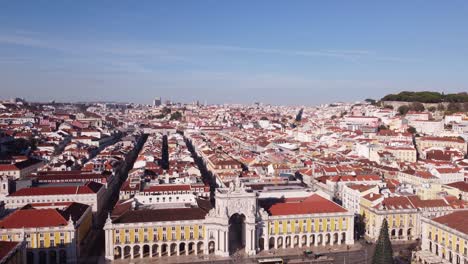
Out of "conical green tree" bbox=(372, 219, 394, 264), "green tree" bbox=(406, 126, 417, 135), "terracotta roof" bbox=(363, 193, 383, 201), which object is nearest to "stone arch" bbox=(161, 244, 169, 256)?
"conical green tree" bbox=(372, 219, 394, 264)

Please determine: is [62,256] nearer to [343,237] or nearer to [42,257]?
[42,257]

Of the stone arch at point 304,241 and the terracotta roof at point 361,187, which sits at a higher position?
the terracotta roof at point 361,187

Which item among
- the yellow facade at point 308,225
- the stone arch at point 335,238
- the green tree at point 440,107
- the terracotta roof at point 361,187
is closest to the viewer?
the yellow facade at point 308,225

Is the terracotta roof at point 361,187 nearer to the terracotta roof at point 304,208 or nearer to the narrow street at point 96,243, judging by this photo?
the terracotta roof at point 304,208

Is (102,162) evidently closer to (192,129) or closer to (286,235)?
(286,235)

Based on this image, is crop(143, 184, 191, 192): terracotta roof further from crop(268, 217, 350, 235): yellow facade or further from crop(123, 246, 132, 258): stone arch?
crop(268, 217, 350, 235): yellow facade

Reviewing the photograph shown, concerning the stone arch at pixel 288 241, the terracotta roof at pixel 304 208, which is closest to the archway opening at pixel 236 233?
the terracotta roof at pixel 304 208
